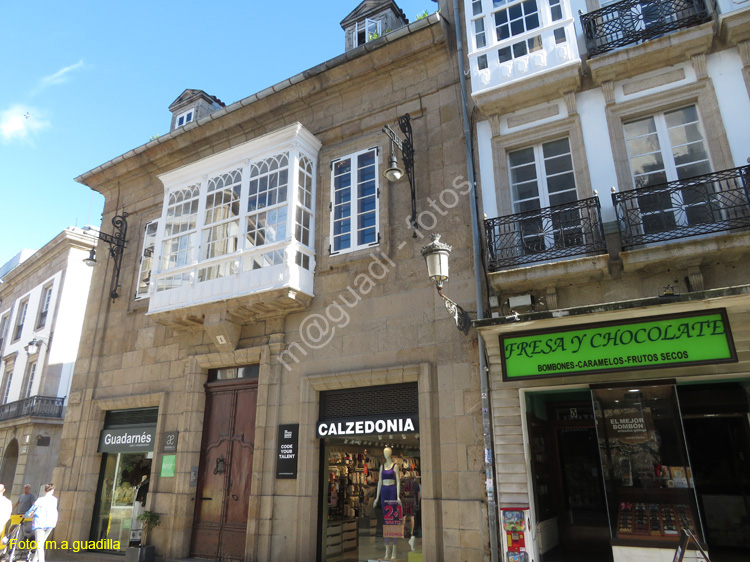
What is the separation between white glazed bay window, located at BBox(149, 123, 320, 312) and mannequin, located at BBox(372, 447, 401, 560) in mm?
3222

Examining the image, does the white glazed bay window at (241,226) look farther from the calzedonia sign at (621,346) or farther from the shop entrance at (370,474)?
the calzedonia sign at (621,346)

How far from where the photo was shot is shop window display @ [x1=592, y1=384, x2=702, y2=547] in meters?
6.34

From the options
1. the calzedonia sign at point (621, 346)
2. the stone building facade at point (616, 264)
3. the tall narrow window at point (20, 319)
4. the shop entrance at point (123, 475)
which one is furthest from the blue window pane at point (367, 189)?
the tall narrow window at point (20, 319)

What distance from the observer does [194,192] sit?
11.5 m

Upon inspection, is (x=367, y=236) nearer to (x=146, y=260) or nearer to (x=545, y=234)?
(x=545, y=234)

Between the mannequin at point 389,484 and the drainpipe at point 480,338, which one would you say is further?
the mannequin at point 389,484

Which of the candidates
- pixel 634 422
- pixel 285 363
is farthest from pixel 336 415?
pixel 634 422

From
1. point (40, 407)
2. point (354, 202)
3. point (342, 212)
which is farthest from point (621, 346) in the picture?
point (40, 407)

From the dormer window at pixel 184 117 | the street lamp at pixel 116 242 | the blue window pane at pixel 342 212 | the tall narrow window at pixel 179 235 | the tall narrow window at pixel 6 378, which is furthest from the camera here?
the tall narrow window at pixel 6 378

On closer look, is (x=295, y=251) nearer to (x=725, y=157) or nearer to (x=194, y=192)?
(x=194, y=192)

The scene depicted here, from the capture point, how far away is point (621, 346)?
6.65m

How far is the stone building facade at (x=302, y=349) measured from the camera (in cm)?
838

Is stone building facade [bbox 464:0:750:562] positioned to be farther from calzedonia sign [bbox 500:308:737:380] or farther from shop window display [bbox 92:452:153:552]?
shop window display [bbox 92:452:153:552]

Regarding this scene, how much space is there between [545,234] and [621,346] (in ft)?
6.27
